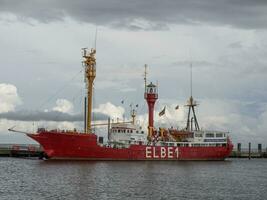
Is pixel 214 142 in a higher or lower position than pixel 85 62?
lower

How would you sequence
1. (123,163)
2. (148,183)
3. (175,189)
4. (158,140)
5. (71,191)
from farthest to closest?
1. (158,140)
2. (123,163)
3. (148,183)
4. (175,189)
5. (71,191)

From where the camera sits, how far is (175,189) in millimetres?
54000

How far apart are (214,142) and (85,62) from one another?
2675cm

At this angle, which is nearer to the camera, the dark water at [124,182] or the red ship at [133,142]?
the dark water at [124,182]

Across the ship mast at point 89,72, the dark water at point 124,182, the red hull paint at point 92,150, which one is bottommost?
the dark water at point 124,182

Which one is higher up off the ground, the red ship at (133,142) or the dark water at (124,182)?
the red ship at (133,142)

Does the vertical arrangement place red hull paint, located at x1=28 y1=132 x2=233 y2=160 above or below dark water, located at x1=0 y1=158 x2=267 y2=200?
above

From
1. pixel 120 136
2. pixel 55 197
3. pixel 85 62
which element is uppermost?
pixel 85 62

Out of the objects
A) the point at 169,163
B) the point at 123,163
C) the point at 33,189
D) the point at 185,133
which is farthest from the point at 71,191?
the point at 185,133

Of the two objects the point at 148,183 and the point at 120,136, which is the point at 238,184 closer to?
the point at 148,183

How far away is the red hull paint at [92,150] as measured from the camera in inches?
3327

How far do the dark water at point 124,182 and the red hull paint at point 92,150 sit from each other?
275 cm

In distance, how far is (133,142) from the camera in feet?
298

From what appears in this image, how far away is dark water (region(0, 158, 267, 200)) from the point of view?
49.4 meters
